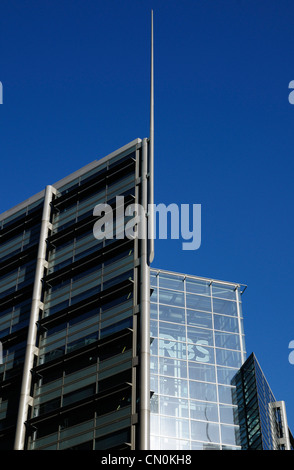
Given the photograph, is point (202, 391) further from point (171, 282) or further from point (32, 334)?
point (32, 334)

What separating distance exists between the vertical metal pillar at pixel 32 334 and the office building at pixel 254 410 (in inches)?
614

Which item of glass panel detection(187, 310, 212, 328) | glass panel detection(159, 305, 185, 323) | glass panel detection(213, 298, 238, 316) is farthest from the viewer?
glass panel detection(213, 298, 238, 316)

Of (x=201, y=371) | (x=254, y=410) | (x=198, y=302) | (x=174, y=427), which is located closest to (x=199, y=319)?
(x=198, y=302)

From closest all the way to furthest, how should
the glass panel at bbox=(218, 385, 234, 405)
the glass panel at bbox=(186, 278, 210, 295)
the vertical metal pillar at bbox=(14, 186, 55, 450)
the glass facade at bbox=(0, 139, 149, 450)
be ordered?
1. the glass facade at bbox=(0, 139, 149, 450)
2. the vertical metal pillar at bbox=(14, 186, 55, 450)
3. the glass panel at bbox=(218, 385, 234, 405)
4. the glass panel at bbox=(186, 278, 210, 295)

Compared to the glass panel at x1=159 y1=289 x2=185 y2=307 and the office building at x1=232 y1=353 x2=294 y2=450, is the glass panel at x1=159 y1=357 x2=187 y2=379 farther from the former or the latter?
the glass panel at x1=159 y1=289 x2=185 y2=307

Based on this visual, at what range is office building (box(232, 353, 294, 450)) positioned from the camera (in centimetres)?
5234

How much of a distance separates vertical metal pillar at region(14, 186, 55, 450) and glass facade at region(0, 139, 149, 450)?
10 cm

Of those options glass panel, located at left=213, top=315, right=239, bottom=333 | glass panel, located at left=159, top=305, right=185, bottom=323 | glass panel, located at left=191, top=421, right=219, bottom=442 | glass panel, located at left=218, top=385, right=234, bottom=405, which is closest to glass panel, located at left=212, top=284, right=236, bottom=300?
glass panel, located at left=213, top=315, right=239, bottom=333

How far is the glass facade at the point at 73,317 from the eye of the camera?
49469mm

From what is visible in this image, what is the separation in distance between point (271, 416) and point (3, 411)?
22228mm

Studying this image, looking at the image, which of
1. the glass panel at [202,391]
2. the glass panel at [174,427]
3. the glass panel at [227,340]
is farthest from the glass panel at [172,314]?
the glass panel at [174,427]

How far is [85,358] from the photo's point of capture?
52.8m
